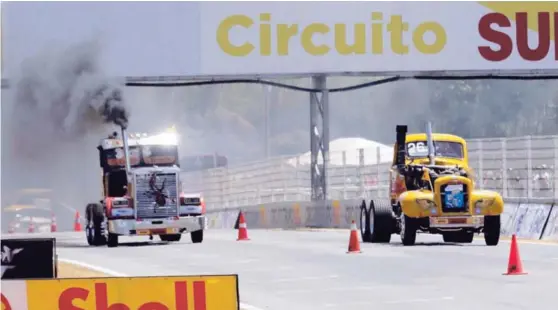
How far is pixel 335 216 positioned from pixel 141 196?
9.81 m

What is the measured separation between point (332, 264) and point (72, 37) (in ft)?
74.2

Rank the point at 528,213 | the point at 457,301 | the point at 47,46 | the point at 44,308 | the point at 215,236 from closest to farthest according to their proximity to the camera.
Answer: the point at 44,308 → the point at 457,301 → the point at 528,213 → the point at 215,236 → the point at 47,46

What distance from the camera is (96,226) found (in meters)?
31.0

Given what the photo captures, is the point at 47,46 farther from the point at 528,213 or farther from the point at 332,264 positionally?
the point at 332,264

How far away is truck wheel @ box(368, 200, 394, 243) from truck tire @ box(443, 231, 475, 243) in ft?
4.04

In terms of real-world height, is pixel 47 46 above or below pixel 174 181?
above

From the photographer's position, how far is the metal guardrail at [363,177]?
106 feet

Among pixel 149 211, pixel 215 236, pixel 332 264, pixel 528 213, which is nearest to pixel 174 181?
pixel 149 211

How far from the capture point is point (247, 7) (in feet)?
142

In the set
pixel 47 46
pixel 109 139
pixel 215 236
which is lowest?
pixel 215 236

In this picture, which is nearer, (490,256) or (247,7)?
(490,256)

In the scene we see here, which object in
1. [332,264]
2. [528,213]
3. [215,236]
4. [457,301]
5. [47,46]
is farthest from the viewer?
[47,46]

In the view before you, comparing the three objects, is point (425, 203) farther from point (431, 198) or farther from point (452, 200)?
point (452, 200)

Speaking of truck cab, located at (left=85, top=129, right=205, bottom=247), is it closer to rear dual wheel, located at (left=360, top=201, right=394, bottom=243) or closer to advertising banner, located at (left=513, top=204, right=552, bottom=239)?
rear dual wheel, located at (left=360, top=201, right=394, bottom=243)
